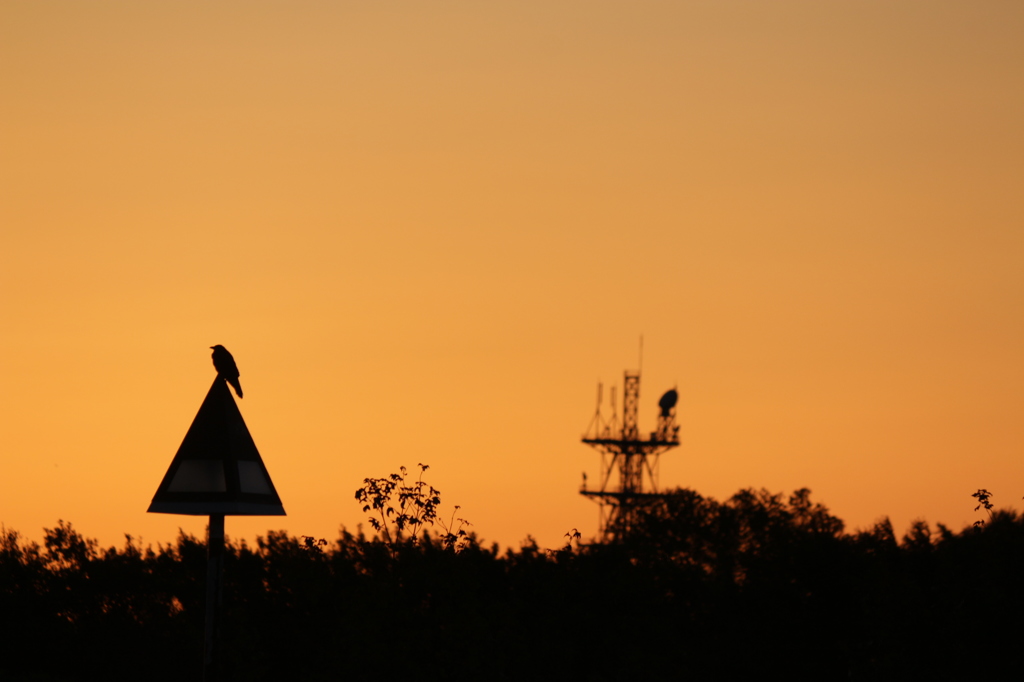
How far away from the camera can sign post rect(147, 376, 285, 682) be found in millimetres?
8852

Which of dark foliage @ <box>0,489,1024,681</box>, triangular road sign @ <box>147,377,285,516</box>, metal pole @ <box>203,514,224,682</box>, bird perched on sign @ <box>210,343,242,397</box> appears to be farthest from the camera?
dark foliage @ <box>0,489,1024,681</box>

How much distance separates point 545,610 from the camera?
2258cm

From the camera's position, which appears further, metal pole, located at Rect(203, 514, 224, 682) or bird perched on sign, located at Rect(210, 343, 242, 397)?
bird perched on sign, located at Rect(210, 343, 242, 397)

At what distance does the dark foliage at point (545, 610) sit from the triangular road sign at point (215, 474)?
1215 centimetres

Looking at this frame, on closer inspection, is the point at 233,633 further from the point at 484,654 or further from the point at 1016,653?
the point at 1016,653

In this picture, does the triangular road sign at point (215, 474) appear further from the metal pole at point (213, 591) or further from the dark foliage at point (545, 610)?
the dark foliage at point (545, 610)

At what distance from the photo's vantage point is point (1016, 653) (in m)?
18.9

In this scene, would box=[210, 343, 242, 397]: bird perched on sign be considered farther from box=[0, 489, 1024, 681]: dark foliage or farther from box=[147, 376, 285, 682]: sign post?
box=[0, 489, 1024, 681]: dark foliage

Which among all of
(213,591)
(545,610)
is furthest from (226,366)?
(545,610)

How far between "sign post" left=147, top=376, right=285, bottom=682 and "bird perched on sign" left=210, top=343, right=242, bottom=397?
0.92 m

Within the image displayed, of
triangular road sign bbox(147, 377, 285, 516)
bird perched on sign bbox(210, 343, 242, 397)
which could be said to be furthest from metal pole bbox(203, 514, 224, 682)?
bird perched on sign bbox(210, 343, 242, 397)

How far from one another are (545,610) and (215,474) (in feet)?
47.6

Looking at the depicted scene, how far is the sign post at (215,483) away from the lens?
885 cm

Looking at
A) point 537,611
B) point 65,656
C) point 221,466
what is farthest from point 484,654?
point 221,466
